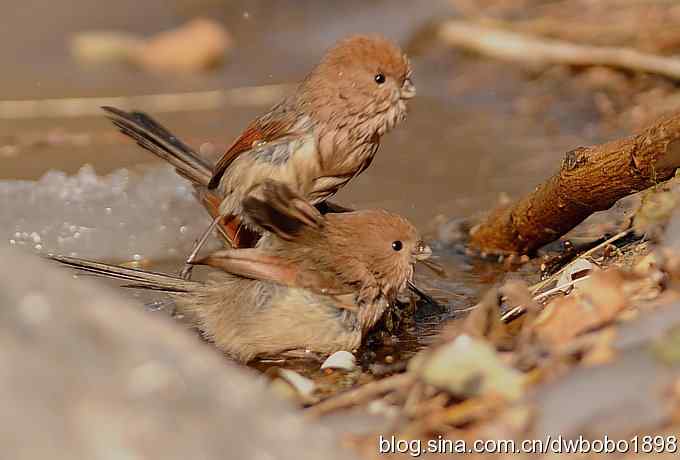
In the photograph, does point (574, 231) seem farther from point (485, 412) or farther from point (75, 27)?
point (75, 27)

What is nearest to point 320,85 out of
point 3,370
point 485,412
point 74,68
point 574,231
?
point 574,231

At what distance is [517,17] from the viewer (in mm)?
8422

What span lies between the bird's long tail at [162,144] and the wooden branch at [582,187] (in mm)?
1218

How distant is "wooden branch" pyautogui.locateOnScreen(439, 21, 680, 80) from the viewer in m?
6.99

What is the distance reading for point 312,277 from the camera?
376 cm

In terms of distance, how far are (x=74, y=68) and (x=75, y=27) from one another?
57 cm

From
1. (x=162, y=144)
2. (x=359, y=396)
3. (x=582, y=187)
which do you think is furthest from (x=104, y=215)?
(x=359, y=396)

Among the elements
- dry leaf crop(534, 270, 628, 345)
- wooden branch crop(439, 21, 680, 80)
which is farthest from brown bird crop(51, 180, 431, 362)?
wooden branch crop(439, 21, 680, 80)

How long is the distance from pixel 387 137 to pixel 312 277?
3393 mm

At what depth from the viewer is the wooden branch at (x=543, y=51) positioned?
22.9ft

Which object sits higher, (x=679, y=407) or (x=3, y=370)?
(x=679, y=407)

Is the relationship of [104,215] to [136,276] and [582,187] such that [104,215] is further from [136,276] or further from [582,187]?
[582,187]

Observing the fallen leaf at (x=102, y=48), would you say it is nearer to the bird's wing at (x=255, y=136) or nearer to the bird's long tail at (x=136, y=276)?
the bird's wing at (x=255, y=136)

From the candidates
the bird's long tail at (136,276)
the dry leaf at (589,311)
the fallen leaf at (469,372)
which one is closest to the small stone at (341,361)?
the bird's long tail at (136,276)
